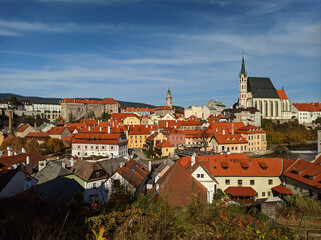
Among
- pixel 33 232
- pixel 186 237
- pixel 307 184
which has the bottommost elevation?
pixel 307 184

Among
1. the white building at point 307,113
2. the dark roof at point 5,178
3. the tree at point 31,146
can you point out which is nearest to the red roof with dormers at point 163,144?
the tree at point 31,146

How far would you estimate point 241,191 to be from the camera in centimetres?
2034

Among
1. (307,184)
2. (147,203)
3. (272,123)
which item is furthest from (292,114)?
(147,203)

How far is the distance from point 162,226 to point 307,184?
16.4 metres

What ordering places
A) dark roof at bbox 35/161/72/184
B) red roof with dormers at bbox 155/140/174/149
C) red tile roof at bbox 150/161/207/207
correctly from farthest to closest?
red roof with dormers at bbox 155/140/174/149 → dark roof at bbox 35/161/72/184 → red tile roof at bbox 150/161/207/207

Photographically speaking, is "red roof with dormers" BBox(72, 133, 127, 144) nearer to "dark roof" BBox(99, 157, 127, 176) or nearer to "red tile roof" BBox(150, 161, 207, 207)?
"dark roof" BBox(99, 157, 127, 176)

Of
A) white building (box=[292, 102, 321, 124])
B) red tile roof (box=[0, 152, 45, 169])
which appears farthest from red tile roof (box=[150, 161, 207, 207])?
white building (box=[292, 102, 321, 124])

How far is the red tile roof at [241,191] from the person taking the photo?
19.7 meters

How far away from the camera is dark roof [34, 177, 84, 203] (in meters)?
13.9

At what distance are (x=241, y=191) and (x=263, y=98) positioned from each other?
209 ft

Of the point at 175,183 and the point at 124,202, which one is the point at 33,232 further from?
the point at 175,183

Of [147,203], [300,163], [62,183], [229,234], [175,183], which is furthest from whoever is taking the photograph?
[300,163]

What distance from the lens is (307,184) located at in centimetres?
1752

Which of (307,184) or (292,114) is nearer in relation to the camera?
(307,184)
